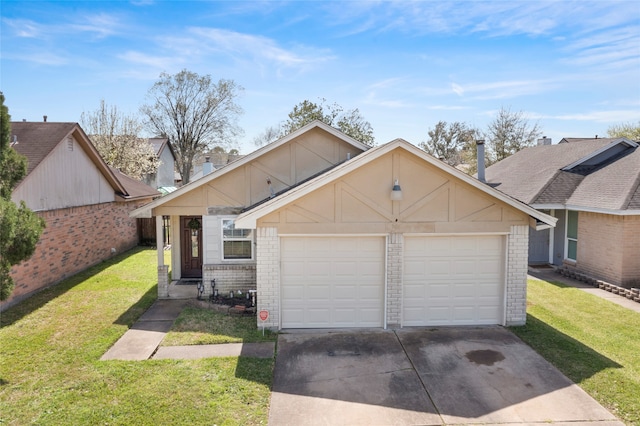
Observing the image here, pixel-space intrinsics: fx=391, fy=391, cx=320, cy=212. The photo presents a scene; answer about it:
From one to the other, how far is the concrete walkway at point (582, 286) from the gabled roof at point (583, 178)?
8.46 ft

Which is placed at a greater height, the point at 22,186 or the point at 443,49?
the point at 443,49

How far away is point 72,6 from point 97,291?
8.39m

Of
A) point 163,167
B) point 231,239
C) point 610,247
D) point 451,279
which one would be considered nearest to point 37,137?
point 231,239

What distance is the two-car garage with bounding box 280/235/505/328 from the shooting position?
9.23 m

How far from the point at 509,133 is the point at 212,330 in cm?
3523

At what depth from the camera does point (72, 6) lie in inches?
413

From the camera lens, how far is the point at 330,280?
9258mm

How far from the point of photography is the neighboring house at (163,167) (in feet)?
117

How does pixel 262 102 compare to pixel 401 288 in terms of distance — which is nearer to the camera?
pixel 401 288

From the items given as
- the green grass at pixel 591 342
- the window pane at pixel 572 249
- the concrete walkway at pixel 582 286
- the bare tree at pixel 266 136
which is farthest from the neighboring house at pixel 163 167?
the green grass at pixel 591 342

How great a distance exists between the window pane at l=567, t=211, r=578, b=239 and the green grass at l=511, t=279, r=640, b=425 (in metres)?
3.68

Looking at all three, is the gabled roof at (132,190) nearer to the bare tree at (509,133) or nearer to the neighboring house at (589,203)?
the neighboring house at (589,203)

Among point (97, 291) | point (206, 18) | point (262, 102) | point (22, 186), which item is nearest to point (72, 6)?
point (206, 18)

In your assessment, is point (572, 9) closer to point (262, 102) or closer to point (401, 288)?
point (401, 288)
